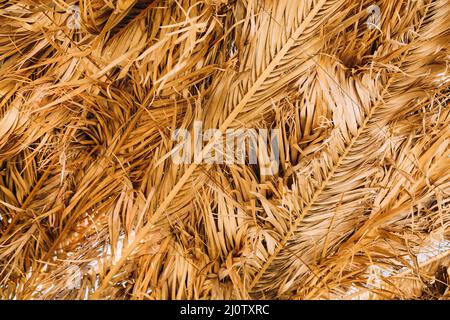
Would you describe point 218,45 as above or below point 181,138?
above

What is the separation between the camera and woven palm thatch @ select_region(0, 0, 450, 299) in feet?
3.48

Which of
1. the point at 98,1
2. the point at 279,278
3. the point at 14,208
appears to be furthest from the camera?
the point at 279,278

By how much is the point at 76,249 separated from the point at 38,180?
210mm

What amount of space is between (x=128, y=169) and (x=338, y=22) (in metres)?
0.64

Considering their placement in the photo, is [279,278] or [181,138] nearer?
[181,138]

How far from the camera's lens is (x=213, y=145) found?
109cm

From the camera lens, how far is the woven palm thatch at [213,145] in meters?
1.06

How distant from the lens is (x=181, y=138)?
110 cm

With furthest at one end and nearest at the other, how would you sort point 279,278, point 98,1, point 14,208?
1. point 279,278
2. point 14,208
3. point 98,1
